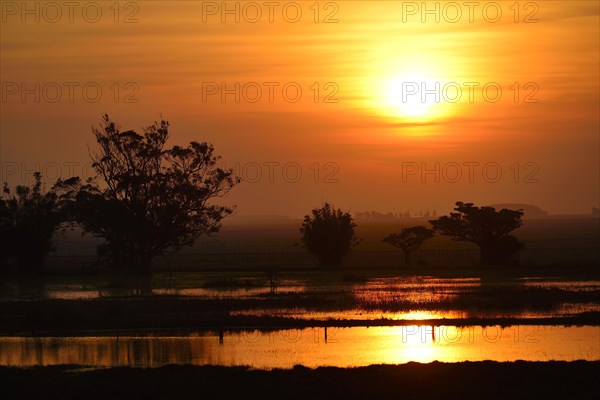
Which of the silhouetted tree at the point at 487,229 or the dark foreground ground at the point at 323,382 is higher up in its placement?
the silhouetted tree at the point at 487,229

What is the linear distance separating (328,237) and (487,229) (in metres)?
13.1

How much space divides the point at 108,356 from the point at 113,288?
98.2ft

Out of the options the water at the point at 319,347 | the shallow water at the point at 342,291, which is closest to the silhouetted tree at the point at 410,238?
the shallow water at the point at 342,291

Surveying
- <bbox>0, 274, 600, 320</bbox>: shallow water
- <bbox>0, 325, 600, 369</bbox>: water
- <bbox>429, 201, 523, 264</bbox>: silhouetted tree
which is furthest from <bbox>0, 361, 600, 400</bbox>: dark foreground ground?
<bbox>429, 201, 523, 264</bbox>: silhouetted tree

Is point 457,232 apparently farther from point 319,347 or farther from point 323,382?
point 323,382

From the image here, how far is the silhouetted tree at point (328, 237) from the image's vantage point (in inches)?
3342

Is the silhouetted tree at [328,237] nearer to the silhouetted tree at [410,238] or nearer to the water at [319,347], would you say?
the silhouetted tree at [410,238]

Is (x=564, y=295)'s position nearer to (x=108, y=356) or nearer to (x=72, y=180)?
(x=108, y=356)

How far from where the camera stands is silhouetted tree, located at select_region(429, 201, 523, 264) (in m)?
79.2

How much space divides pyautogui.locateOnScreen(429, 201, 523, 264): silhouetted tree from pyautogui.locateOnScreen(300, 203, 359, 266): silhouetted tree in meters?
7.65

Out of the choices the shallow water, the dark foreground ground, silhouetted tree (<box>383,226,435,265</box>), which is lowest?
the dark foreground ground

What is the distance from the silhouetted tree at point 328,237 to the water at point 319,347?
153ft

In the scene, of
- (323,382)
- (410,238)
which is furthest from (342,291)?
(410,238)

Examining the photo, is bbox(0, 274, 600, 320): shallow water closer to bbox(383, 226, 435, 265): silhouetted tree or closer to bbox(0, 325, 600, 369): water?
bbox(0, 325, 600, 369): water
